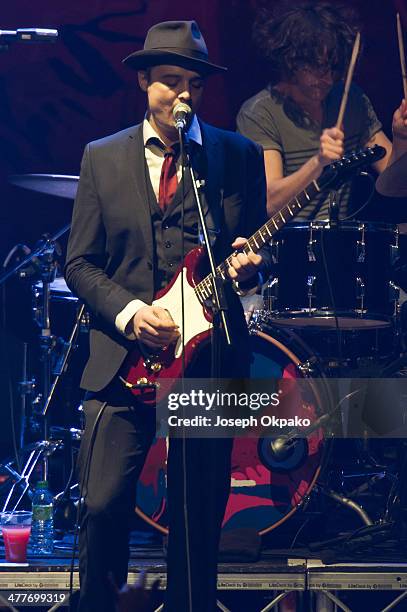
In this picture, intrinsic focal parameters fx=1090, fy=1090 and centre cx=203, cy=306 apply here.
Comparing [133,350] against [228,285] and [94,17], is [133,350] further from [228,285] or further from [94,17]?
[94,17]

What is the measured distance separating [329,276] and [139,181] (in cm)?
142

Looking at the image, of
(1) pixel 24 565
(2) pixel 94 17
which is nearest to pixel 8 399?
(1) pixel 24 565

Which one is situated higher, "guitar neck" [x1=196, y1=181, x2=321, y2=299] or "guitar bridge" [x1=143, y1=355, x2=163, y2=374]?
"guitar neck" [x1=196, y1=181, x2=321, y2=299]

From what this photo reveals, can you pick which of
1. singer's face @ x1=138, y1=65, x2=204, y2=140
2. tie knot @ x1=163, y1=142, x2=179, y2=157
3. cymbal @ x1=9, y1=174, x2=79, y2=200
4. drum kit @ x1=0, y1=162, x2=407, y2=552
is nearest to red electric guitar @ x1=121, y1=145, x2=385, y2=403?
tie knot @ x1=163, y1=142, x2=179, y2=157

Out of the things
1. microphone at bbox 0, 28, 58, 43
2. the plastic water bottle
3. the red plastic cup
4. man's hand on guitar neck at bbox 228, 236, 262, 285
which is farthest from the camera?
the plastic water bottle

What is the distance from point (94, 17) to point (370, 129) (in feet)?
4.84

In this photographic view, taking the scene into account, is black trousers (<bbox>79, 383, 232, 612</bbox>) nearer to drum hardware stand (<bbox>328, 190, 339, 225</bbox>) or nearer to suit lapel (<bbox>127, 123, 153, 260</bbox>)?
suit lapel (<bbox>127, 123, 153, 260</bbox>)

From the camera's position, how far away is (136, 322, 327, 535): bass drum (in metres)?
4.64

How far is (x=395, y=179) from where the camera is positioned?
4.75 metres

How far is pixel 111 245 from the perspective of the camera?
3.57m

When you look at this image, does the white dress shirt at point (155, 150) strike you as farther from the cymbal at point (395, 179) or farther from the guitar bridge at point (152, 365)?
the cymbal at point (395, 179)

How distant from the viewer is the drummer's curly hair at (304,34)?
5.40 m

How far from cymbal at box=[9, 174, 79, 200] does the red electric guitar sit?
50.6 inches

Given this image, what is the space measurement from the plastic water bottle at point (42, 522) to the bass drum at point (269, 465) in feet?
1.31
